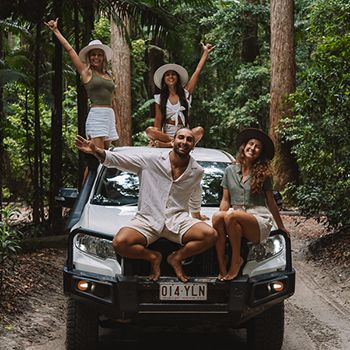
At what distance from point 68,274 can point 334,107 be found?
5.63 meters

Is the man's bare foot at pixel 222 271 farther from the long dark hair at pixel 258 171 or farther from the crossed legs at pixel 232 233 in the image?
the long dark hair at pixel 258 171

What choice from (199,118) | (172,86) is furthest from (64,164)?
(199,118)

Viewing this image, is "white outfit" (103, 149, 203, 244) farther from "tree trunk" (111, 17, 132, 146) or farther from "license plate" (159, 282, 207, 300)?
"tree trunk" (111, 17, 132, 146)

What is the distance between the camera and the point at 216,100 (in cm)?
2109

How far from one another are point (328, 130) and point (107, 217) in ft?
16.9

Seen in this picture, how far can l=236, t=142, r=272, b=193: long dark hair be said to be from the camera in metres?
5.20

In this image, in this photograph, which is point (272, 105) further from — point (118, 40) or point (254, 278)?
point (254, 278)

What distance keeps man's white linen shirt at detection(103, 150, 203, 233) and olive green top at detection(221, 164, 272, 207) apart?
12.4 inches

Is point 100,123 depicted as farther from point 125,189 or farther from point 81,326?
point 81,326

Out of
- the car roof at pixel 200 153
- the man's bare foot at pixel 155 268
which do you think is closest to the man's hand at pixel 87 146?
the man's bare foot at pixel 155 268

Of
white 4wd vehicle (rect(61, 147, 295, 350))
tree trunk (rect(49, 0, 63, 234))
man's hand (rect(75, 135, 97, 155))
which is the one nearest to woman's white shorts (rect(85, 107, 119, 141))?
tree trunk (rect(49, 0, 63, 234))

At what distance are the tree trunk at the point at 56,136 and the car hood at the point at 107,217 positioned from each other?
455 cm

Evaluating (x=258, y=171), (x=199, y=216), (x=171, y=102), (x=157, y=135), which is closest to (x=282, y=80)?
(x=171, y=102)

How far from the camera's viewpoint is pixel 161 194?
498cm
